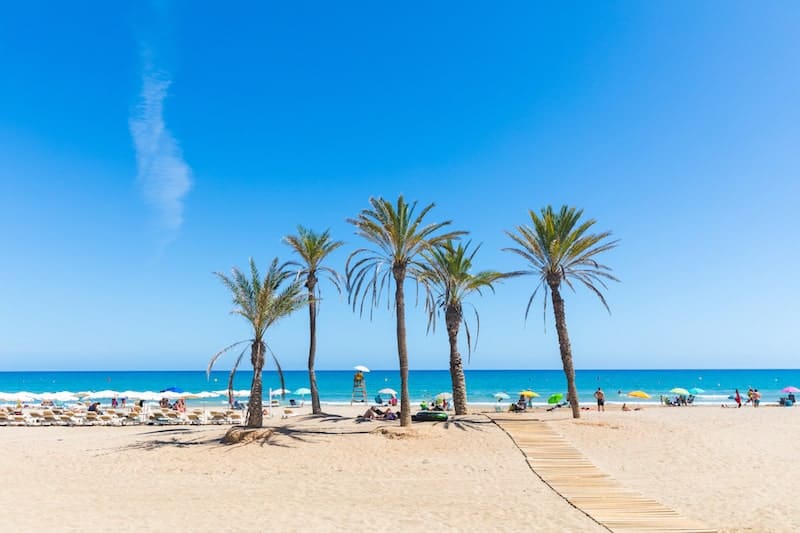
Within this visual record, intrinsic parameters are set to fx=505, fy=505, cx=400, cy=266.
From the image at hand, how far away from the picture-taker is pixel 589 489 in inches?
528

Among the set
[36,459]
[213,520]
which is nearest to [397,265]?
[213,520]

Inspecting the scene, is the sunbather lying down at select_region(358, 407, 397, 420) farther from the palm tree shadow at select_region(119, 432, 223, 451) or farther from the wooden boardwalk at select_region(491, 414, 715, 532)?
the palm tree shadow at select_region(119, 432, 223, 451)

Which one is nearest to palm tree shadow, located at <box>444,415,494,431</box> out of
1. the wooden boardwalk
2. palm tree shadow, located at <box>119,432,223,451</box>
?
the wooden boardwalk

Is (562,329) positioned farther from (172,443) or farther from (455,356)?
(172,443)

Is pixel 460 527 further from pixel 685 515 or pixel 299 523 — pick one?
pixel 685 515

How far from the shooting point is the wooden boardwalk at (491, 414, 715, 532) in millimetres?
10562

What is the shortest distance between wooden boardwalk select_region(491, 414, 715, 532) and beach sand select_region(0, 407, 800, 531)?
41 cm

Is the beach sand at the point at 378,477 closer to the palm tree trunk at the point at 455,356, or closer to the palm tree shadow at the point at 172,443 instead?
the palm tree shadow at the point at 172,443

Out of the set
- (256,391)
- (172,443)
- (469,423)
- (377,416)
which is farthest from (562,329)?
(172,443)

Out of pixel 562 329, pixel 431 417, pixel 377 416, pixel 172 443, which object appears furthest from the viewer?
pixel 377 416

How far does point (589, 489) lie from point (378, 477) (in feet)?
20.0

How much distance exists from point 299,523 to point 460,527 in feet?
11.3

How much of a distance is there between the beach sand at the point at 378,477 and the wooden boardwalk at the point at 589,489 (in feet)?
1.36

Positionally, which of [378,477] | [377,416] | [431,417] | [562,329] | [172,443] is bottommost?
[378,477]
